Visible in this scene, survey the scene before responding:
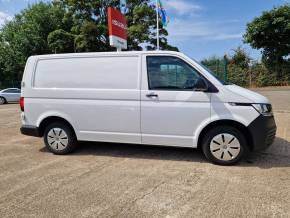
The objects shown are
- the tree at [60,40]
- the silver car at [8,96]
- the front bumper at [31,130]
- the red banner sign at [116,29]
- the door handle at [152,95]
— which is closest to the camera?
the door handle at [152,95]

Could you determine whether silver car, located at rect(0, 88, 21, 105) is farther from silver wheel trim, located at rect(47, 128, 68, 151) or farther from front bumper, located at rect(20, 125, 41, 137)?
silver wheel trim, located at rect(47, 128, 68, 151)

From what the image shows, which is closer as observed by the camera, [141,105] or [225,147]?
[225,147]

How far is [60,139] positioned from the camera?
600 cm

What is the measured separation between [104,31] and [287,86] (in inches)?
681

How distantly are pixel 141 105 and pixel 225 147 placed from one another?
1.61 metres

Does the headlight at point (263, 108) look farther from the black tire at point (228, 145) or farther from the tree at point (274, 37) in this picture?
the tree at point (274, 37)

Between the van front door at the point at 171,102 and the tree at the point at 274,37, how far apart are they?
66.1 feet

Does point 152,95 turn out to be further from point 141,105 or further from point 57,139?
point 57,139

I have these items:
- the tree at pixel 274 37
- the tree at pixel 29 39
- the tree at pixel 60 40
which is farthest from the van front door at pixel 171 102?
the tree at pixel 29 39

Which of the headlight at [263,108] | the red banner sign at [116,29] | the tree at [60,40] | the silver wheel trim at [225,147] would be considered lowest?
the silver wheel trim at [225,147]

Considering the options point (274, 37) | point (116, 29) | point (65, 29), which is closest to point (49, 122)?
point (116, 29)

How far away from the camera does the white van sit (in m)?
5.01

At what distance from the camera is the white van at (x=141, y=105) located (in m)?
5.01

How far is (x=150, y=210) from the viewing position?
3.56 metres
